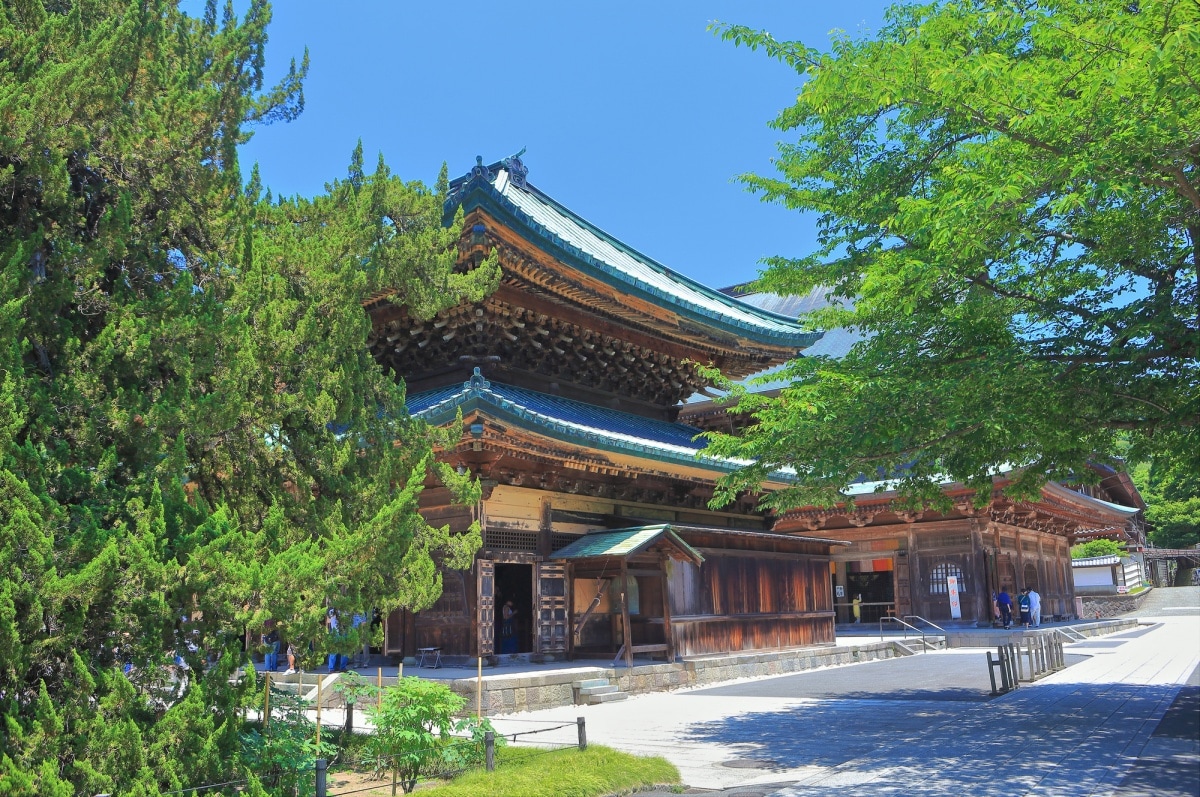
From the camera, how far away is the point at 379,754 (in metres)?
Result: 7.85

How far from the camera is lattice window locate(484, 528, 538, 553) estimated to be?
1494 centimetres

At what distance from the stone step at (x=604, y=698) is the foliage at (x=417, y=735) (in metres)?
5.54

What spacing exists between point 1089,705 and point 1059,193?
773 cm

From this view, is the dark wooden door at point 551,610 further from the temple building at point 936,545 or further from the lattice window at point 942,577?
the lattice window at point 942,577

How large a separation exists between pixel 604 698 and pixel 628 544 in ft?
8.22

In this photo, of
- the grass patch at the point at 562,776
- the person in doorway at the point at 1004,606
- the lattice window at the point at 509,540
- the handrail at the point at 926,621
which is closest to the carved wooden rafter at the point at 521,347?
the lattice window at the point at 509,540

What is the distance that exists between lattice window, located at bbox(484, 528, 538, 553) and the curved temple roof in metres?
4.88

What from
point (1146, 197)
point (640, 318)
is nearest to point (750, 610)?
point (640, 318)

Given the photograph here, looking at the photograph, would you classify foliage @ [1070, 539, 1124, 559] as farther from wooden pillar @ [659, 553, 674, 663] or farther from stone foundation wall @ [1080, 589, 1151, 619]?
wooden pillar @ [659, 553, 674, 663]

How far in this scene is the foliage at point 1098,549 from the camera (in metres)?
49.1

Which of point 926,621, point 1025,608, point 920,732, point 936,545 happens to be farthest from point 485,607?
point 1025,608

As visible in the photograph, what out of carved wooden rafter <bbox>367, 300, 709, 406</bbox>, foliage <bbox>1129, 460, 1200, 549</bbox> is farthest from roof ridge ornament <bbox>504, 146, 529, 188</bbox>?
foliage <bbox>1129, 460, 1200, 549</bbox>

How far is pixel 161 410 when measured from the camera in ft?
19.8

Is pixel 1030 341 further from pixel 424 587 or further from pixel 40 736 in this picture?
pixel 40 736
